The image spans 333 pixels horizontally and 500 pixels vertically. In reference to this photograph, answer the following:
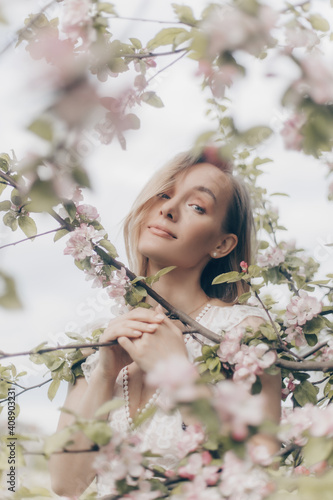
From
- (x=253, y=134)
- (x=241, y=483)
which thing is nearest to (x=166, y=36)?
(x=253, y=134)

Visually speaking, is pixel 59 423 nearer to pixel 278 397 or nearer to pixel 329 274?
pixel 278 397

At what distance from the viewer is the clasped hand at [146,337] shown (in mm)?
1265

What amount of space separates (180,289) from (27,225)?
57 centimetres

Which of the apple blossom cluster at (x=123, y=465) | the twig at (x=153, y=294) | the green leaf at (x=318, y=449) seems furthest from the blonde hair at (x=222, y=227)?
the green leaf at (x=318, y=449)

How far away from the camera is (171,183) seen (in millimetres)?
1708

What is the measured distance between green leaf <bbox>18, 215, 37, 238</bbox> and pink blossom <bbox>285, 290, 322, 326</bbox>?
681 millimetres

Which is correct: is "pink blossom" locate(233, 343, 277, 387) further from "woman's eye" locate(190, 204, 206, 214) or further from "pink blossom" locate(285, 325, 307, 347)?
"woman's eye" locate(190, 204, 206, 214)

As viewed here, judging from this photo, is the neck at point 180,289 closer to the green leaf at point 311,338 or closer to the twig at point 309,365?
the green leaf at point 311,338

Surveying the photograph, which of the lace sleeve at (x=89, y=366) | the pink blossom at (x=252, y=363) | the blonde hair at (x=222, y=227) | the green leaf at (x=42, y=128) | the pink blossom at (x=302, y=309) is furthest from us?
the blonde hair at (x=222, y=227)

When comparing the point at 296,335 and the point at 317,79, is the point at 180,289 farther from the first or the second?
the point at 317,79

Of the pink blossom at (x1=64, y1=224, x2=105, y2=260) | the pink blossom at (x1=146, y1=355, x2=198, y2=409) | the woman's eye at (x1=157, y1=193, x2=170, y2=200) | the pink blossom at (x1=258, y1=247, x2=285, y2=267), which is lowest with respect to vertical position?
the pink blossom at (x1=258, y1=247, x2=285, y2=267)

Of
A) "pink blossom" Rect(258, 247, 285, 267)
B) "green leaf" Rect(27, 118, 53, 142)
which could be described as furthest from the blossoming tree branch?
"pink blossom" Rect(258, 247, 285, 267)

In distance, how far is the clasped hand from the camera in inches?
49.8

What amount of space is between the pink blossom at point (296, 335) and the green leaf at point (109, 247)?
493mm
